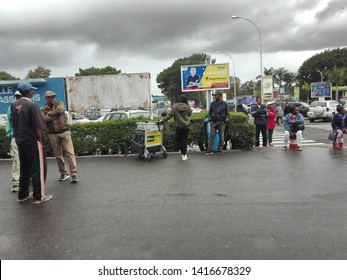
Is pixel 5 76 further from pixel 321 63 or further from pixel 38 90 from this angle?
pixel 321 63

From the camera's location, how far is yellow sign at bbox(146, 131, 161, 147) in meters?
8.86

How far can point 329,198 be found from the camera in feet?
17.4

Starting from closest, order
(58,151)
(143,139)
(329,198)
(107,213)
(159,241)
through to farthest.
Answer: (159,241), (107,213), (329,198), (58,151), (143,139)

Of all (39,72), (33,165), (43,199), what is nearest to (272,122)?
(43,199)

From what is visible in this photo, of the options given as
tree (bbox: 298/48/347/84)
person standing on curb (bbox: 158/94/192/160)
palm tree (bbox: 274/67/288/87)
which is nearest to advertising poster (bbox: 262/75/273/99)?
person standing on curb (bbox: 158/94/192/160)

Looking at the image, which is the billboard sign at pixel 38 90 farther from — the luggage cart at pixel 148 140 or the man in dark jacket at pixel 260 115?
the man in dark jacket at pixel 260 115

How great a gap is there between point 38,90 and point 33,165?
7.62 metres

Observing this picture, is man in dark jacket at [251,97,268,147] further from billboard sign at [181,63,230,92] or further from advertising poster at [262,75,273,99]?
advertising poster at [262,75,273,99]

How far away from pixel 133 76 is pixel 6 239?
861 cm

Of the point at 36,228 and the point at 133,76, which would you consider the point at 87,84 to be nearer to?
the point at 133,76

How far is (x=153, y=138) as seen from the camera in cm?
898

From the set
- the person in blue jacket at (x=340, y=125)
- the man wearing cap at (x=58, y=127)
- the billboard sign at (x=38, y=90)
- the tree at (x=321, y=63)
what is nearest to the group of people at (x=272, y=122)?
the person in blue jacket at (x=340, y=125)

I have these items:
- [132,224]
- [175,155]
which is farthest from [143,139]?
[132,224]

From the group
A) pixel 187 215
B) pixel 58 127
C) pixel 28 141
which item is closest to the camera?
pixel 187 215
